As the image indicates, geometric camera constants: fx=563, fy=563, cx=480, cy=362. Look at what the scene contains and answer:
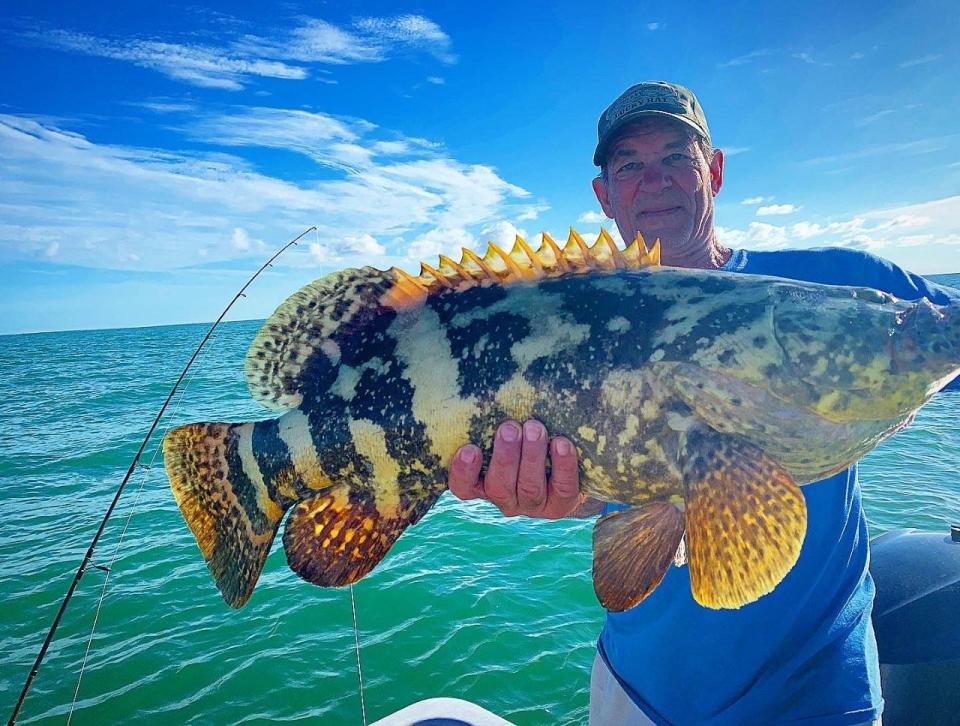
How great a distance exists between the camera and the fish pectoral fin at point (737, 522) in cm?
219

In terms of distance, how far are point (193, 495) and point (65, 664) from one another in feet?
21.1

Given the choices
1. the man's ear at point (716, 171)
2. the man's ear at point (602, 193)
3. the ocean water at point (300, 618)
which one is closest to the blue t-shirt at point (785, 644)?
the man's ear at point (716, 171)

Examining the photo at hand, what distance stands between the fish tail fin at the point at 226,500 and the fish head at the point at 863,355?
8.14 feet

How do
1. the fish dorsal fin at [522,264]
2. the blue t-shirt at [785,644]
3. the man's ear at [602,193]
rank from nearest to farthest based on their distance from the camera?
1. the blue t-shirt at [785,644]
2. the fish dorsal fin at [522,264]
3. the man's ear at [602,193]

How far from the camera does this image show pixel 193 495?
2.86m

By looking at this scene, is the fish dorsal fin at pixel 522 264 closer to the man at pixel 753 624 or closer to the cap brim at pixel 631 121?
the man at pixel 753 624

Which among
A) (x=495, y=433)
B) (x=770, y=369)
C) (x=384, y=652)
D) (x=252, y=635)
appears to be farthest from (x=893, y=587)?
(x=252, y=635)

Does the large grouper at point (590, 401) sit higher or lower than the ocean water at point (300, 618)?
higher

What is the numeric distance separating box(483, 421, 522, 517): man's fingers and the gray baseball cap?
95.2 inches

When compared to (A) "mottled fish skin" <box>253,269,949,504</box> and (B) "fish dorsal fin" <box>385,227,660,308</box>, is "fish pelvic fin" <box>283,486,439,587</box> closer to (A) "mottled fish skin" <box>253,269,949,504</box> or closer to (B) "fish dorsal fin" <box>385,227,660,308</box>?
(A) "mottled fish skin" <box>253,269,949,504</box>

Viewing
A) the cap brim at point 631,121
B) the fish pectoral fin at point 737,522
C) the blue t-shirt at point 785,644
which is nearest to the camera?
the fish pectoral fin at point 737,522

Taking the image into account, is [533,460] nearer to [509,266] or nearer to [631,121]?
[509,266]

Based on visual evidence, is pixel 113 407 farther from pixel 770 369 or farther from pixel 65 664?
pixel 770 369

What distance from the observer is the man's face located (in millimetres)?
3746
